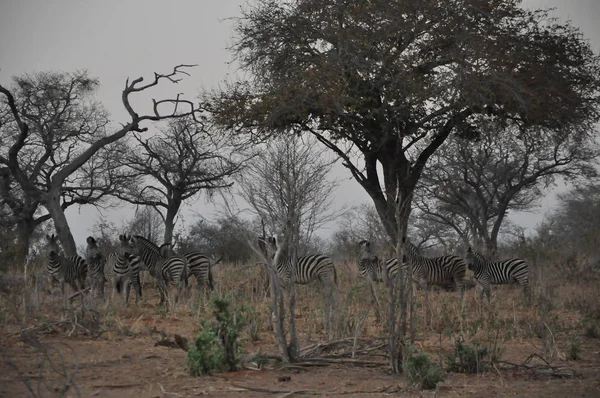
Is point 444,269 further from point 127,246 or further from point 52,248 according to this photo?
point 52,248

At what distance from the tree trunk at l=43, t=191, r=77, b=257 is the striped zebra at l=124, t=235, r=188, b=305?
190 inches

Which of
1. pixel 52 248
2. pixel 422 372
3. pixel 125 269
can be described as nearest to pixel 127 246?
pixel 125 269

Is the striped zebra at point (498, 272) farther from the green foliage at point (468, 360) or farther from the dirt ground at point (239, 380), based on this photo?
the green foliage at point (468, 360)

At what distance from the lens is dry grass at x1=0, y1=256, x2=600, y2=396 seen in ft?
20.0

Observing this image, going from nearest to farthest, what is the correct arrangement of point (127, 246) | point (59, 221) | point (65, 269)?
Result: point (127, 246)
point (65, 269)
point (59, 221)

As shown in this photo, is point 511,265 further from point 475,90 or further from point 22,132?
point 22,132

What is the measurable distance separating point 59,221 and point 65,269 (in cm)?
423

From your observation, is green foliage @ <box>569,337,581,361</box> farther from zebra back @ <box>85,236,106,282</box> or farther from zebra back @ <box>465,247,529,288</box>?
zebra back @ <box>85,236,106,282</box>

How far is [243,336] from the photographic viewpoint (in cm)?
893

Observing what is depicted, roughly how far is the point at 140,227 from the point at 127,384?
28146 millimetres

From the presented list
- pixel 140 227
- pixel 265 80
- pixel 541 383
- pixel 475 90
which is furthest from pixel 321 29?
pixel 140 227

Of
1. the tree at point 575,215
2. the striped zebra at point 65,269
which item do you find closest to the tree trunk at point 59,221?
the striped zebra at point 65,269

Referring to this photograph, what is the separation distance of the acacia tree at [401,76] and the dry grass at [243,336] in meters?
4.56

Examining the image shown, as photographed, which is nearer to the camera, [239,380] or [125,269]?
[239,380]
